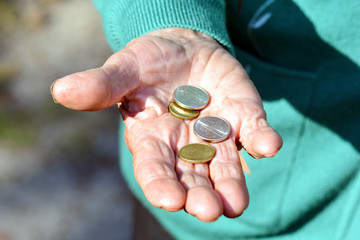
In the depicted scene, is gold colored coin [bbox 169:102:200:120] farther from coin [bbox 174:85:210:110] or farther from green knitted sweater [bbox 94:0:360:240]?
green knitted sweater [bbox 94:0:360:240]

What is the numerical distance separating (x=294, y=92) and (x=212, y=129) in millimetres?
620

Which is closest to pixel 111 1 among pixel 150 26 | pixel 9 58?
pixel 150 26

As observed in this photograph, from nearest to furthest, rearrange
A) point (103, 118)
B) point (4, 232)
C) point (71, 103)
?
point (71, 103)
point (4, 232)
point (103, 118)

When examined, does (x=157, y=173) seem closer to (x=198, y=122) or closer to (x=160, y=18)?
(x=198, y=122)

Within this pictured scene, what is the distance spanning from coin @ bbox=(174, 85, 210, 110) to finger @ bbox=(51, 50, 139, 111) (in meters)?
0.24

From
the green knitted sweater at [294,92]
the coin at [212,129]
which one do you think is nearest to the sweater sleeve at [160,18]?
the green knitted sweater at [294,92]

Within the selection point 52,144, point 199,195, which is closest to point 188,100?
point 199,195

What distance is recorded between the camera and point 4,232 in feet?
10.6

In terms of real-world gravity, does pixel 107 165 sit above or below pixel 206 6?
below

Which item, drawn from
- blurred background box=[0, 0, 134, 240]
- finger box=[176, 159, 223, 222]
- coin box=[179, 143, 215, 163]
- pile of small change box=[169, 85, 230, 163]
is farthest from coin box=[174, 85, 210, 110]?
blurred background box=[0, 0, 134, 240]

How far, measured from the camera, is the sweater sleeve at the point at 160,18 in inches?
64.1

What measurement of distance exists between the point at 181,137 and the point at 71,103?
430mm

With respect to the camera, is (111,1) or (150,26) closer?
(150,26)

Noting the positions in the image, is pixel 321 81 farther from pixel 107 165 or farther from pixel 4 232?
pixel 4 232
